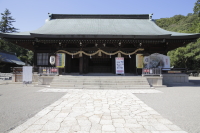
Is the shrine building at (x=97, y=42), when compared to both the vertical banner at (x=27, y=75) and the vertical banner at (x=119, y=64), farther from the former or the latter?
the vertical banner at (x=27, y=75)

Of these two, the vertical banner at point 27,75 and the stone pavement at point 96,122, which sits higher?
the vertical banner at point 27,75

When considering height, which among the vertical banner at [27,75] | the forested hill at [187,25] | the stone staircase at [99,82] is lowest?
the stone staircase at [99,82]

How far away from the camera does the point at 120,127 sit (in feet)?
10.4

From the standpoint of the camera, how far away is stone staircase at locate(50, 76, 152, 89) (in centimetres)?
930

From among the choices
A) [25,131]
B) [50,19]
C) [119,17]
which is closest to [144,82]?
[25,131]

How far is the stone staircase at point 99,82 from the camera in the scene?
9305 millimetres

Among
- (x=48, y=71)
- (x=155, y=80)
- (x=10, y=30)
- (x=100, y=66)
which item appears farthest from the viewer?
(x=10, y=30)

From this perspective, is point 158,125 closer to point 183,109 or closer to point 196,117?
point 196,117

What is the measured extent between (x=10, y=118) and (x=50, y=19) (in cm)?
1650

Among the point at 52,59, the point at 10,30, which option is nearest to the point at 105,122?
the point at 52,59

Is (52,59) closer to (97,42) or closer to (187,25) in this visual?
(97,42)

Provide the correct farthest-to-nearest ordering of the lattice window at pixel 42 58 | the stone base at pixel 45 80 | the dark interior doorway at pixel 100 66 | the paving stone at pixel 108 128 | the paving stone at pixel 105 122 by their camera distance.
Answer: the dark interior doorway at pixel 100 66
the lattice window at pixel 42 58
the stone base at pixel 45 80
the paving stone at pixel 105 122
the paving stone at pixel 108 128

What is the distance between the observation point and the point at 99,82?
9.88 metres

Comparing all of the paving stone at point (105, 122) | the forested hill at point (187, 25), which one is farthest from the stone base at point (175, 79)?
the forested hill at point (187, 25)
